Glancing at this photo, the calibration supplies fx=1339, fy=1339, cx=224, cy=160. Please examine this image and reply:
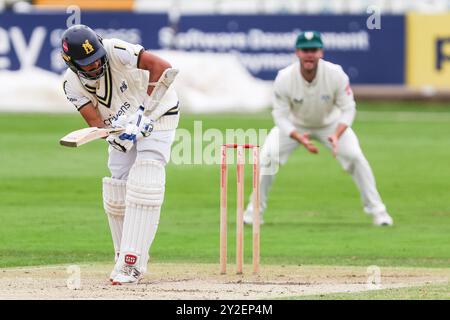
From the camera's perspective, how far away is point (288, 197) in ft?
53.6

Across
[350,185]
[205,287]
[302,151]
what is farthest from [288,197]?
[205,287]

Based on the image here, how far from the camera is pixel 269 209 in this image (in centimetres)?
1531

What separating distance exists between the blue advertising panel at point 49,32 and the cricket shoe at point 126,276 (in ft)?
64.9

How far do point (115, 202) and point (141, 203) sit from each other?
454mm

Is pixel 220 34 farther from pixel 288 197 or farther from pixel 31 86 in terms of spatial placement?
pixel 288 197

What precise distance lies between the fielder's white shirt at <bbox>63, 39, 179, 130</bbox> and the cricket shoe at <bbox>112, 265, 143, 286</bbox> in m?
1.04

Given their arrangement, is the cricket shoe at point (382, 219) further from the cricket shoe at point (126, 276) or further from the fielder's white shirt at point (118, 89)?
the cricket shoe at point (126, 276)

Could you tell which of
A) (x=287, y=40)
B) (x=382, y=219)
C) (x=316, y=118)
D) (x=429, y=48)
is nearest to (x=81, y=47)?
(x=316, y=118)

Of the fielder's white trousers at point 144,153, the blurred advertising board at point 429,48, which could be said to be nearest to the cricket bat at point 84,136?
the fielder's white trousers at point 144,153

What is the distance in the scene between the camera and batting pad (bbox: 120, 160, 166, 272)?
374 inches

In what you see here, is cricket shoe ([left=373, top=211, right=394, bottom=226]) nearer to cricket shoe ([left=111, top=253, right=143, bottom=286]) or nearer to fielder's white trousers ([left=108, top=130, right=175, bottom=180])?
fielder's white trousers ([left=108, top=130, right=175, bottom=180])

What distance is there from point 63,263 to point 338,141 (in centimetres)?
386

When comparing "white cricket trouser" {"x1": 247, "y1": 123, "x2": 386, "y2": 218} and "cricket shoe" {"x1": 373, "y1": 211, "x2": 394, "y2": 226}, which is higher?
"white cricket trouser" {"x1": 247, "y1": 123, "x2": 386, "y2": 218}

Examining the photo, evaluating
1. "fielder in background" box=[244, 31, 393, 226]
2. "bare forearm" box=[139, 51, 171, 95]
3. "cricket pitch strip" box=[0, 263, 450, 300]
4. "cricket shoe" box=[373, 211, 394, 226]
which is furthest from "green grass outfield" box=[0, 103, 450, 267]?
"bare forearm" box=[139, 51, 171, 95]
